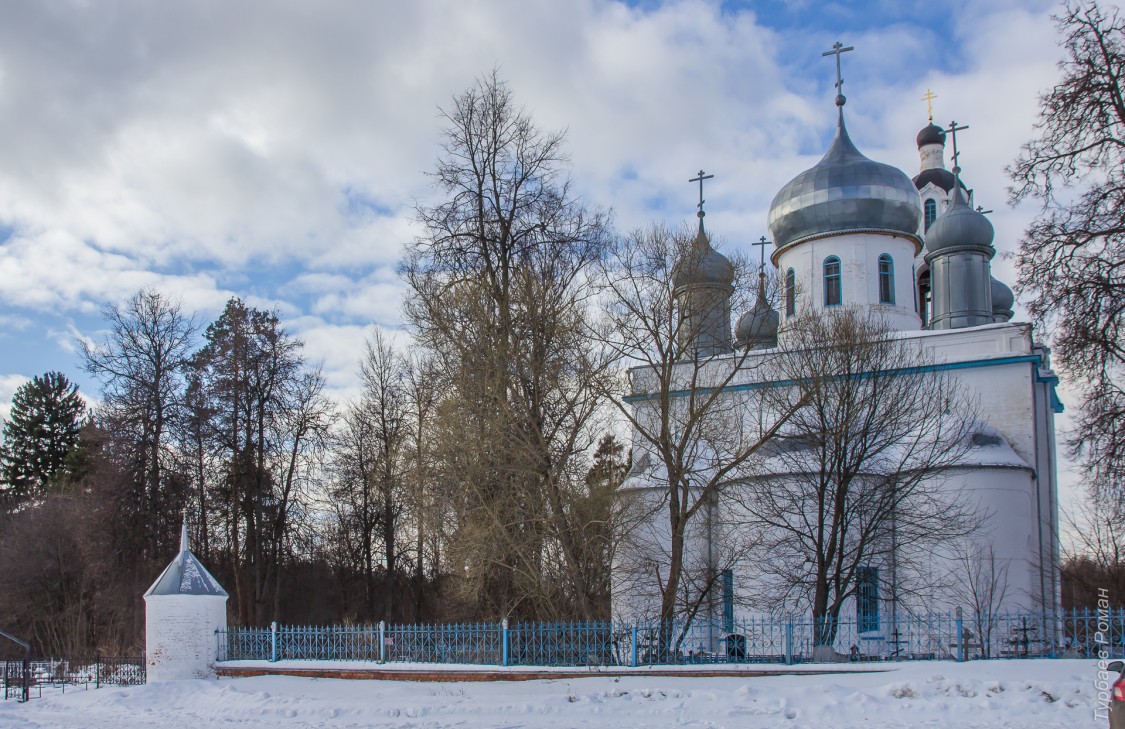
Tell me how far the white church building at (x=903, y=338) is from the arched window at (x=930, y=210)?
3401mm

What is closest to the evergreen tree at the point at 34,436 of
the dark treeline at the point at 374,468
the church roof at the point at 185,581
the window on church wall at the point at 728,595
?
the dark treeline at the point at 374,468

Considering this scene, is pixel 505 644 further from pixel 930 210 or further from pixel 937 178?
pixel 937 178

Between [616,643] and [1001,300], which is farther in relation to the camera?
[1001,300]

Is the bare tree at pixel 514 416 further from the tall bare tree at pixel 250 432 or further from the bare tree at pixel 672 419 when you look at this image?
the tall bare tree at pixel 250 432

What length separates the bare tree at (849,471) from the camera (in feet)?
58.7

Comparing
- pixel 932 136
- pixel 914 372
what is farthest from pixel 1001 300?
pixel 914 372

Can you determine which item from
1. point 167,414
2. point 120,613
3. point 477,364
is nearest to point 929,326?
point 477,364

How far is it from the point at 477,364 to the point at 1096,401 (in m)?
9.22

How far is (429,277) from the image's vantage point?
17797 mm

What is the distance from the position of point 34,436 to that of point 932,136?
1596 inches

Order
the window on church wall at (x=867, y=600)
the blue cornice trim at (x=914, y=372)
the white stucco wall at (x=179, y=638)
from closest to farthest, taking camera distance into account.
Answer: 1. the white stucco wall at (x=179, y=638)
2. the blue cornice trim at (x=914, y=372)
3. the window on church wall at (x=867, y=600)

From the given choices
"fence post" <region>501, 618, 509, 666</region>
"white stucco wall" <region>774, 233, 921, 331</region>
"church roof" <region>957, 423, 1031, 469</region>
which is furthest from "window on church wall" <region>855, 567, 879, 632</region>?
"white stucco wall" <region>774, 233, 921, 331</region>

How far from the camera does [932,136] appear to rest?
3891cm

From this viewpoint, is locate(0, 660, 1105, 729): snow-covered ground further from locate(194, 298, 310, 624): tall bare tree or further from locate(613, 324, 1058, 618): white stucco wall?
locate(194, 298, 310, 624): tall bare tree
